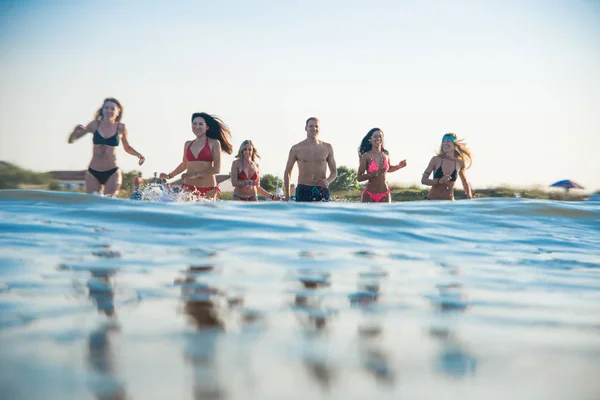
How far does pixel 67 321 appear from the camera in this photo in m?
1.92

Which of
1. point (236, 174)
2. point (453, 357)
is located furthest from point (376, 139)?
point (453, 357)

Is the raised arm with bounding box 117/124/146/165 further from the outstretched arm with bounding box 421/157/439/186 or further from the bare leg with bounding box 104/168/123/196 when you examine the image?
the outstretched arm with bounding box 421/157/439/186

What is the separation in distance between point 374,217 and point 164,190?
10.8 feet

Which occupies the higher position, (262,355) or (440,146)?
(440,146)

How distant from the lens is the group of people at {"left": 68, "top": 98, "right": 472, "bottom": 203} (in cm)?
895

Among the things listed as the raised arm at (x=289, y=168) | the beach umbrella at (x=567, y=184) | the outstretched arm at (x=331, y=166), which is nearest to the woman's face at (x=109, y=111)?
the raised arm at (x=289, y=168)

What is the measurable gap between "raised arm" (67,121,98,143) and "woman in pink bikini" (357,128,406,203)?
13.2 ft

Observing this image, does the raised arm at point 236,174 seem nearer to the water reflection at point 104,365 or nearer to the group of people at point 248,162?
the group of people at point 248,162

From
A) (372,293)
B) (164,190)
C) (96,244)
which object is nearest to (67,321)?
(372,293)

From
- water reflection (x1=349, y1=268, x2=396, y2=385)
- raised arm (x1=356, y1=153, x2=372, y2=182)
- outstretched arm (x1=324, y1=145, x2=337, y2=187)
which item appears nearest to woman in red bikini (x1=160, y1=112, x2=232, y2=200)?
outstretched arm (x1=324, y1=145, x2=337, y2=187)

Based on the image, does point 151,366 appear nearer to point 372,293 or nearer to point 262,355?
point 262,355

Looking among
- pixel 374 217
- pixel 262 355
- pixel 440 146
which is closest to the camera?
pixel 262 355

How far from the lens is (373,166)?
10.1 metres

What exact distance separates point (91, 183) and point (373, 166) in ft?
13.8
